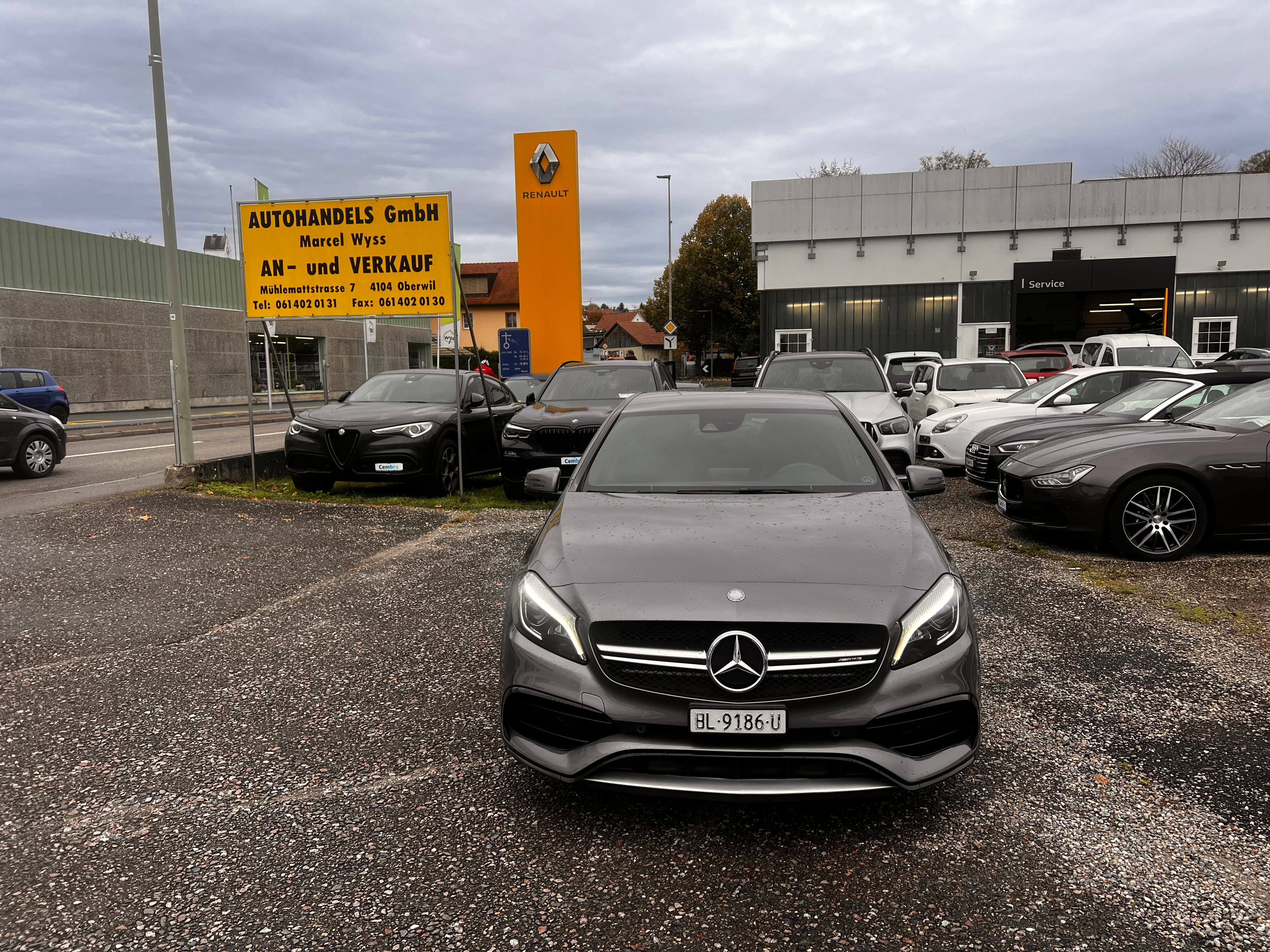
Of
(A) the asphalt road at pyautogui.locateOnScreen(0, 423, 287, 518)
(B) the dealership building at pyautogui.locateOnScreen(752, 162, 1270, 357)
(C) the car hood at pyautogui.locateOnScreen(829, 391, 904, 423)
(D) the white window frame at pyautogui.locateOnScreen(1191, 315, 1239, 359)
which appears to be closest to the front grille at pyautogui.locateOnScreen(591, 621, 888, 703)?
(C) the car hood at pyautogui.locateOnScreen(829, 391, 904, 423)

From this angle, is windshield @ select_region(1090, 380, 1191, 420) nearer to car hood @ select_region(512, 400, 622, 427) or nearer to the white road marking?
car hood @ select_region(512, 400, 622, 427)

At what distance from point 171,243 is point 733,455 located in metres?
9.88

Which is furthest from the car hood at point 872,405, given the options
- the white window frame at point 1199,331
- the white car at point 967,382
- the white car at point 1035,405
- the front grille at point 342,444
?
the white window frame at point 1199,331

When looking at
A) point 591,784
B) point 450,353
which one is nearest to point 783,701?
point 591,784

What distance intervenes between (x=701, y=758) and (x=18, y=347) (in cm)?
3069

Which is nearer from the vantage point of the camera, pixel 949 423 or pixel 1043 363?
pixel 949 423

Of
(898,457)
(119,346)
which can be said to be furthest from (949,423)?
(119,346)

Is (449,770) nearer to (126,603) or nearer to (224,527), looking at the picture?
(126,603)

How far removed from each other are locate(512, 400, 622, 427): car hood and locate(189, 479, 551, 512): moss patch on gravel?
95 centimetres

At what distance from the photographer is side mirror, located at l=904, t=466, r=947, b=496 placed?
14.9 ft

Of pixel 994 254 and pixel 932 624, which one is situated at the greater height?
pixel 994 254

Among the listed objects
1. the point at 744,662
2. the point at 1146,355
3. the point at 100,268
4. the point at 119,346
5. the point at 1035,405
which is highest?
the point at 100,268

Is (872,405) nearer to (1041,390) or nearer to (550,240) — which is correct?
(1041,390)

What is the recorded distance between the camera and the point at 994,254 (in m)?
35.3
